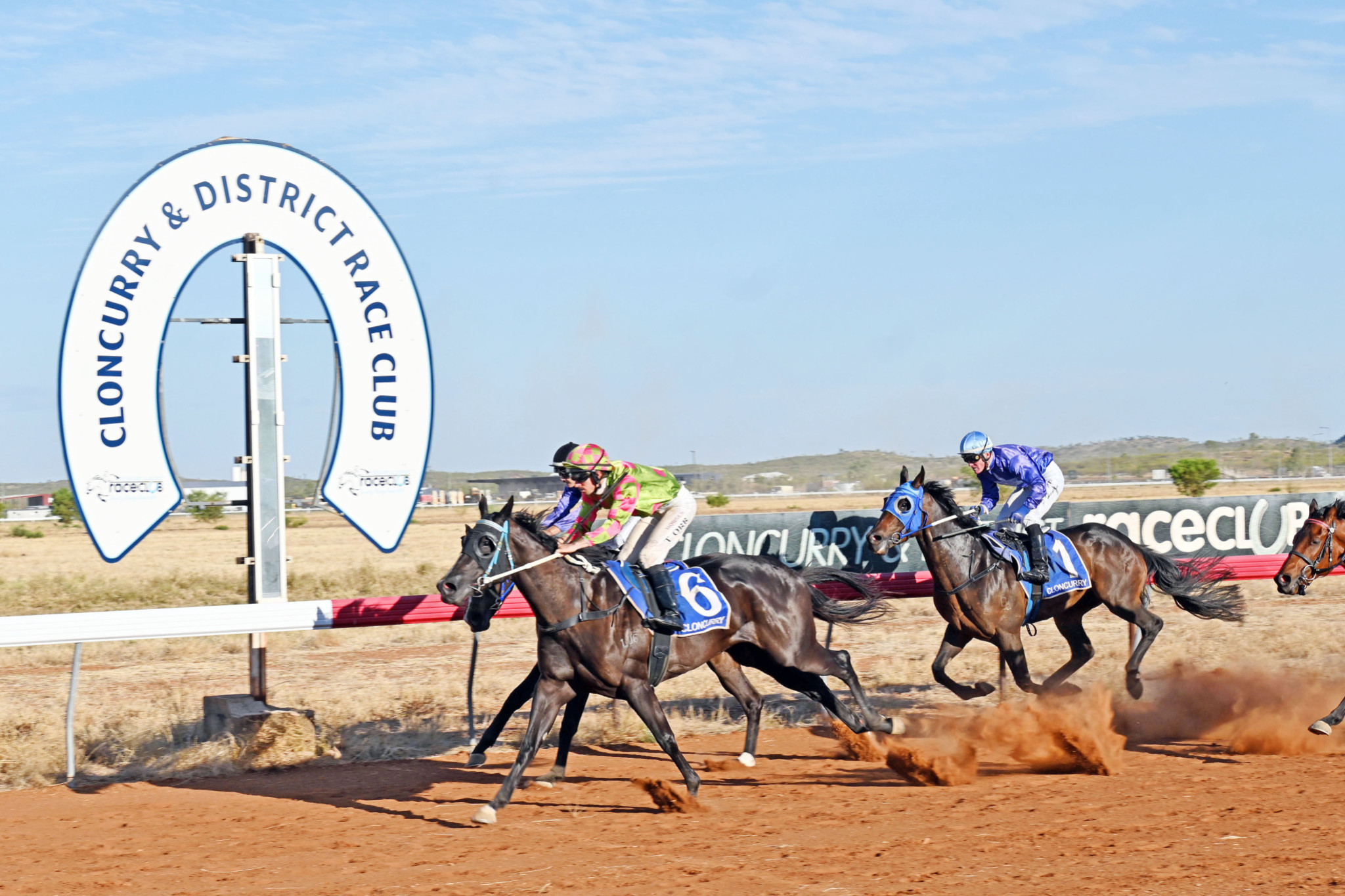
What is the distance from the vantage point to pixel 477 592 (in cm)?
650

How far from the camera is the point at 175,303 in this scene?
8406 mm

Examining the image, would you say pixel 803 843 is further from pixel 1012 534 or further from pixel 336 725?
pixel 336 725

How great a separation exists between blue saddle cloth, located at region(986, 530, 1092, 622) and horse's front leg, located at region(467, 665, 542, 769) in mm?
3393

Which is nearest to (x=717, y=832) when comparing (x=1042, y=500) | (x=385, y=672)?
(x=1042, y=500)

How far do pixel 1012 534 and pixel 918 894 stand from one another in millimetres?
4627

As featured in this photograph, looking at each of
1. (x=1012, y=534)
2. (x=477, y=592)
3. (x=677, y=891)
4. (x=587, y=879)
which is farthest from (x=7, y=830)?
(x=1012, y=534)

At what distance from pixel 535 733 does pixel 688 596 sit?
4.28 ft

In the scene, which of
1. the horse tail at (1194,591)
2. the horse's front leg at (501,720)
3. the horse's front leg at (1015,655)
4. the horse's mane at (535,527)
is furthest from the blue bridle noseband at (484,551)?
the horse tail at (1194,591)

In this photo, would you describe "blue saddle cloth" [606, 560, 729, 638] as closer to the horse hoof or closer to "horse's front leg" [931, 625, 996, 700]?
the horse hoof

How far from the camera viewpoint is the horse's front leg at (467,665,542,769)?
309 inches

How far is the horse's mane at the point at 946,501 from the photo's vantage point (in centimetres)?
895

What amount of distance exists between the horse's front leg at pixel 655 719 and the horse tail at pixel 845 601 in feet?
5.53

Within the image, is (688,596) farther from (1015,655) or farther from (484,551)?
(1015,655)

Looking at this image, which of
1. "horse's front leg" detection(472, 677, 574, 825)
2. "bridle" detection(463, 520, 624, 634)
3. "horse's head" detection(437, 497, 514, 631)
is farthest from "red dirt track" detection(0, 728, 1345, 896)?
"horse's head" detection(437, 497, 514, 631)
